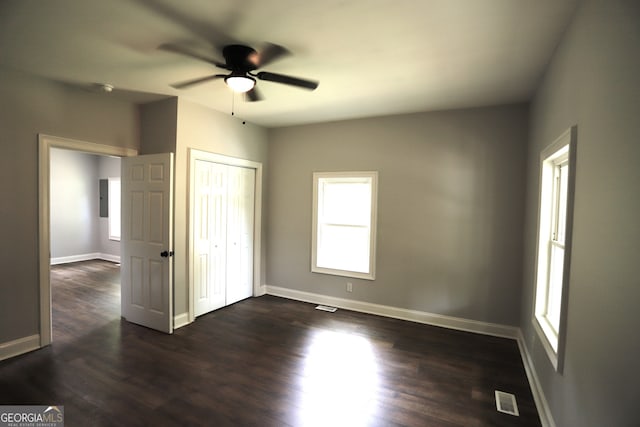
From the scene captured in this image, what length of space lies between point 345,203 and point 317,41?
2.68 metres

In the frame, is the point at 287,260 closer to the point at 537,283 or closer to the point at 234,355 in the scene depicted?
the point at 234,355

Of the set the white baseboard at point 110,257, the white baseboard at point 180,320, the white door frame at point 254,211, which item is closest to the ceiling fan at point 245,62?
the white door frame at point 254,211

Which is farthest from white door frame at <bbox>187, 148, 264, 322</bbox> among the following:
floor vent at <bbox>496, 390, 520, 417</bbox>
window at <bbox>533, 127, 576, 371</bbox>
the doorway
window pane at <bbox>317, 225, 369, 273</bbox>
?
window at <bbox>533, 127, 576, 371</bbox>

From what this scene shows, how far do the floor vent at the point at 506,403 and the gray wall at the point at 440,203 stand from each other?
4.29ft

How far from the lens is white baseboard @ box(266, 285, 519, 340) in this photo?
3701mm

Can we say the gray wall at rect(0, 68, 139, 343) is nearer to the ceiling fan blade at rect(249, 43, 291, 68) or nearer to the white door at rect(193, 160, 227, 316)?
the white door at rect(193, 160, 227, 316)

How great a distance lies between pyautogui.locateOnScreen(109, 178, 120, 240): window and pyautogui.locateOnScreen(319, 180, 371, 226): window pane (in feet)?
18.0

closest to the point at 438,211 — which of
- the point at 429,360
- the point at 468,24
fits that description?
the point at 429,360

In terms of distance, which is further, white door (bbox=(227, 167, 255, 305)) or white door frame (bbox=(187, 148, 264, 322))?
white door (bbox=(227, 167, 255, 305))

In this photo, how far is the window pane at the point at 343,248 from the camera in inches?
180

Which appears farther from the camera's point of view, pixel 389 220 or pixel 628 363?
pixel 389 220

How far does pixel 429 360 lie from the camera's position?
10.2 feet

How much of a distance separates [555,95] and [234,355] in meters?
3.55

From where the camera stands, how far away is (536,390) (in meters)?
2.49
